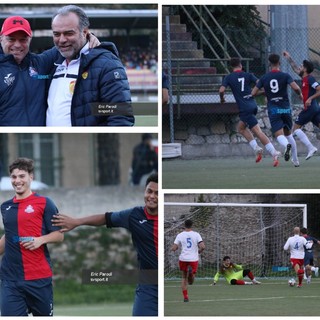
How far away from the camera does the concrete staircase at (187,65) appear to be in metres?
10.2

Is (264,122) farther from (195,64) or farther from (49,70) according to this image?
(49,70)

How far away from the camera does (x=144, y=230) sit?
8.68 meters

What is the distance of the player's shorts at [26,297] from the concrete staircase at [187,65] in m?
2.61

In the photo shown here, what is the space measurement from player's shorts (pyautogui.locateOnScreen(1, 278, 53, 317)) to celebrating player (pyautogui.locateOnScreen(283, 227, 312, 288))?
11.2ft

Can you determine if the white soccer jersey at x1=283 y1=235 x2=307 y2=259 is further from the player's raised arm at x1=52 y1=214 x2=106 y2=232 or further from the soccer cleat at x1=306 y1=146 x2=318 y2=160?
the player's raised arm at x1=52 y1=214 x2=106 y2=232

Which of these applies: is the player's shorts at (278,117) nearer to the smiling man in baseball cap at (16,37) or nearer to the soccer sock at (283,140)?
the soccer sock at (283,140)

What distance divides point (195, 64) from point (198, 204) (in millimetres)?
1353

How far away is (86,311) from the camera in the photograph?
37.3 ft

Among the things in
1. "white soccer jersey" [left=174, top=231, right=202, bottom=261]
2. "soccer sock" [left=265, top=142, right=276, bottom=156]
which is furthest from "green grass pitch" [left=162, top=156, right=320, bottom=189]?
"white soccer jersey" [left=174, top=231, right=202, bottom=261]

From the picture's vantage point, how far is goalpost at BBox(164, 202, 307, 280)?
455 inches

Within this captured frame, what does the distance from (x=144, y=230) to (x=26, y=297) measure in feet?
3.38

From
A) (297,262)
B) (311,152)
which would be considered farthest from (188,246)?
(311,152)

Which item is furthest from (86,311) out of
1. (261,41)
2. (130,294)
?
(261,41)

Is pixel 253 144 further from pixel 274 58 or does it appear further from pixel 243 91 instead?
pixel 274 58
